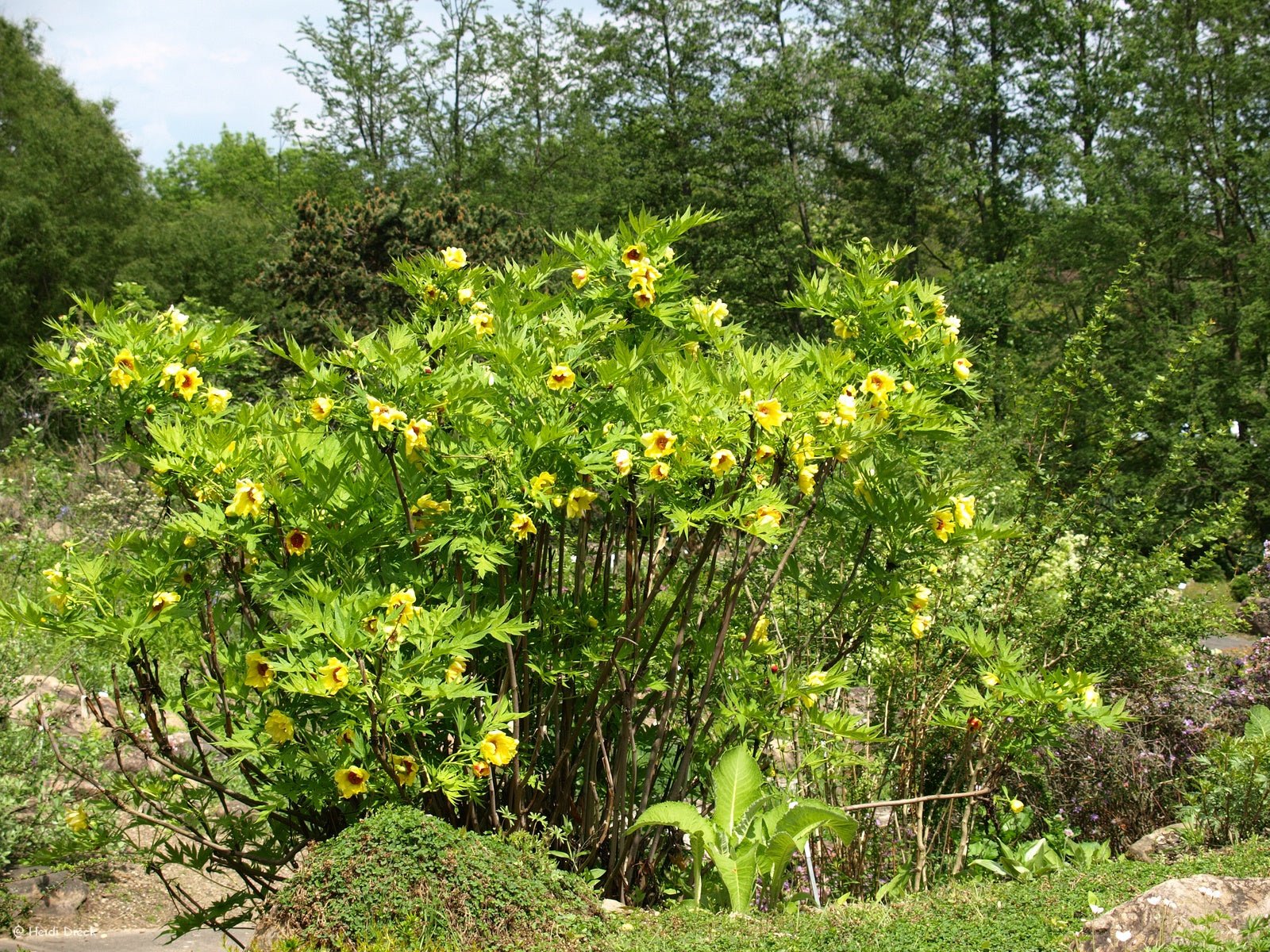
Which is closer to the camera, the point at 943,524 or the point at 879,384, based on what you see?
the point at 879,384

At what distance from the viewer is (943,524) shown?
331 cm

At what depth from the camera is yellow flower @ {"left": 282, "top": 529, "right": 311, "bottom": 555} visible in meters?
2.89

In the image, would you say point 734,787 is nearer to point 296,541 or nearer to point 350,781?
point 350,781

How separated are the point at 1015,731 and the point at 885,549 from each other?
0.85 metres

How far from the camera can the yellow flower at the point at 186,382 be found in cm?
300

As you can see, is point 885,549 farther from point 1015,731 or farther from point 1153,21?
point 1153,21

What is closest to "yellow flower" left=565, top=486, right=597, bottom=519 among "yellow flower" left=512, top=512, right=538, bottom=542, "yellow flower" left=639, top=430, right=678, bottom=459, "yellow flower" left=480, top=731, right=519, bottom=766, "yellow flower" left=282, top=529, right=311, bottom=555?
"yellow flower" left=512, top=512, right=538, bottom=542

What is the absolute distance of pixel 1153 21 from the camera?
1662 centimetres

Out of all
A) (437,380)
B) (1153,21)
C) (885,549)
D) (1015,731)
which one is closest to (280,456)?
(437,380)

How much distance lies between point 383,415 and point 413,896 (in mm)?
1240

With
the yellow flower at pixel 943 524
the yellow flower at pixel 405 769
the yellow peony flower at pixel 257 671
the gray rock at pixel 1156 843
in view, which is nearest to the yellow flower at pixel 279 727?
the yellow peony flower at pixel 257 671

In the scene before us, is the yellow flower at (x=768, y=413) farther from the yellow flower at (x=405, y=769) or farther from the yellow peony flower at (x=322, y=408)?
the yellow flower at (x=405, y=769)

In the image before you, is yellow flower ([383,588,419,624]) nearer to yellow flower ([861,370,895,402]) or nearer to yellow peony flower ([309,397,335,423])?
yellow peony flower ([309,397,335,423])

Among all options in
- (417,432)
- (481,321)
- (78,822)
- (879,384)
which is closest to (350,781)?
(417,432)
